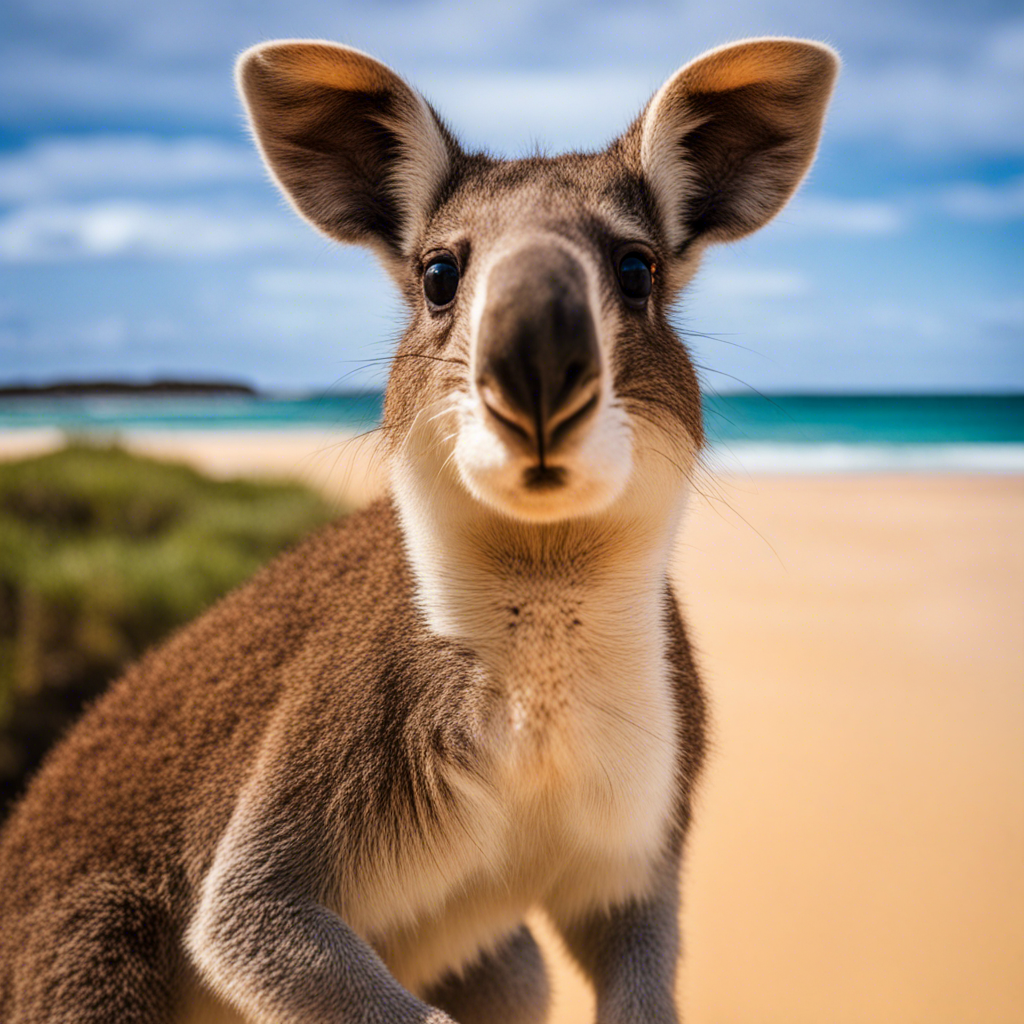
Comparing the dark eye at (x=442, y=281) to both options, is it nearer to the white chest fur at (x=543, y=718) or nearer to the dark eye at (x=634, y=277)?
the dark eye at (x=634, y=277)

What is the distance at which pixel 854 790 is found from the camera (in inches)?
235

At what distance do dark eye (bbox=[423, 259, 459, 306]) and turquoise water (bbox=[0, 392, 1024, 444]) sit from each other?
65.2 ft

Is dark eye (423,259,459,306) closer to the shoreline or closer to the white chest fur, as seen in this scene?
the white chest fur

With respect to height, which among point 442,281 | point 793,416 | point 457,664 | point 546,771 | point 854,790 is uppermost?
point 442,281

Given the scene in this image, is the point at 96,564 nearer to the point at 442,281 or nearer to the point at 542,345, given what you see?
the point at 442,281

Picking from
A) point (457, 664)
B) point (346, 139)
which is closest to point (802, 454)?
point (346, 139)

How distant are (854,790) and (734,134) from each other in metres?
4.36

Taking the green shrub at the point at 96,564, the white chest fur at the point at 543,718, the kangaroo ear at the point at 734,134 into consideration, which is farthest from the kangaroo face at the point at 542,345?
the green shrub at the point at 96,564

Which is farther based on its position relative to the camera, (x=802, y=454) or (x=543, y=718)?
(x=802, y=454)

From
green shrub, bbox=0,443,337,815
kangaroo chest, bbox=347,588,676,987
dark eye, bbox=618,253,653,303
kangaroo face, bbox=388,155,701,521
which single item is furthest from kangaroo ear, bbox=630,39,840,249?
green shrub, bbox=0,443,337,815

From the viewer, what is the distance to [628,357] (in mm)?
2207

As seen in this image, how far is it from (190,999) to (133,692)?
3.14 ft

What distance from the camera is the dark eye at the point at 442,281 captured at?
2420 millimetres

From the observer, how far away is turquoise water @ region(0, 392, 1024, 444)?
3591 cm
